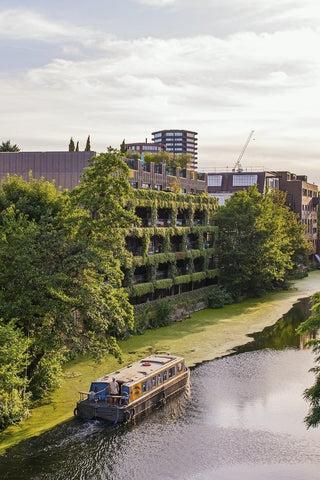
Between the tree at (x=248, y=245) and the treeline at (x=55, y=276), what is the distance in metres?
52.5

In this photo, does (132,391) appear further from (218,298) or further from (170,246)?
(218,298)

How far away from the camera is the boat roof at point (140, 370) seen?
1935 inches

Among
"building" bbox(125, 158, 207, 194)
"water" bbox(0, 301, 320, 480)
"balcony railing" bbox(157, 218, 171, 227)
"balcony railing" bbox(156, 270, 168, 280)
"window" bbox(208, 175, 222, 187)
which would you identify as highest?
"window" bbox(208, 175, 222, 187)

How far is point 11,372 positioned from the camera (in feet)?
130

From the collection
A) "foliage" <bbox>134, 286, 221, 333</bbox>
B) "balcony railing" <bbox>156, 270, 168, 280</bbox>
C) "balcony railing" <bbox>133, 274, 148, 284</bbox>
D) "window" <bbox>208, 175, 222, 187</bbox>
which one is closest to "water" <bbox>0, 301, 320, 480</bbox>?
"foliage" <bbox>134, 286, 221, 333</bbox>

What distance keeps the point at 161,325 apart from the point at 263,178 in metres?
97.0

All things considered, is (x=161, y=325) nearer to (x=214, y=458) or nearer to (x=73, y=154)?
(x=73, y=154)

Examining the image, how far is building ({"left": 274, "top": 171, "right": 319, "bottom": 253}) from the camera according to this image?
173 metres

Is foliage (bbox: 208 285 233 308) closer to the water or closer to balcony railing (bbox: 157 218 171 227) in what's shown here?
balcony railing (bbox: 157 218 171 227)

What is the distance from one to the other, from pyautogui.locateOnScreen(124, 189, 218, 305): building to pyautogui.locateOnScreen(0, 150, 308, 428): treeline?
20.4m

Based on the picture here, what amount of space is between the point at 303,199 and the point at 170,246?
312 ft

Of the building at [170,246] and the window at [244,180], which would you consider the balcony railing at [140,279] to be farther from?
the window at [244,180]

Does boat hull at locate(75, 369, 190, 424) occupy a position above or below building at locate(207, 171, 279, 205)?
below

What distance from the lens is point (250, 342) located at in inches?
2862
